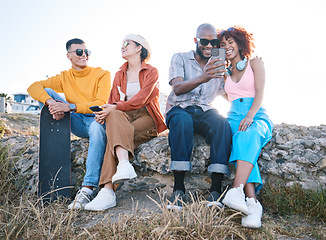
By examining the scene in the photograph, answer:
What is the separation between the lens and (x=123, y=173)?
2977 mm

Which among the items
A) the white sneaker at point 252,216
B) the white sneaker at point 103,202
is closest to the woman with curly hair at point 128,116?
the white sneaker at point 103,202

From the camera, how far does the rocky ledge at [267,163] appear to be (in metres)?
3.31

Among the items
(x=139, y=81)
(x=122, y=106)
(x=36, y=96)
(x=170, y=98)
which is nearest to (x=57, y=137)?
(x=36, y=96)

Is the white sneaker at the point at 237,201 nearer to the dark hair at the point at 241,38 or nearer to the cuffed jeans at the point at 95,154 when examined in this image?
the cuffed jeans at the point at 95,154

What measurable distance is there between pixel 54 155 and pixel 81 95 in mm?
943

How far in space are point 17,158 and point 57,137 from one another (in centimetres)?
116

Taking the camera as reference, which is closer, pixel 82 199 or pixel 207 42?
pixel 82 199

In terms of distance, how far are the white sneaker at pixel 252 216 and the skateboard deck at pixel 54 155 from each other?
7.09 ft

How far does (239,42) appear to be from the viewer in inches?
142

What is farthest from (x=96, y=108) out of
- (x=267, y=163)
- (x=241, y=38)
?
(x=267, y=163)

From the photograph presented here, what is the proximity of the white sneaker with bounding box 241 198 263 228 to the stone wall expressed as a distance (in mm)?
701

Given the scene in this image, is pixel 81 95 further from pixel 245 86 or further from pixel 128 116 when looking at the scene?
pixel 245 86

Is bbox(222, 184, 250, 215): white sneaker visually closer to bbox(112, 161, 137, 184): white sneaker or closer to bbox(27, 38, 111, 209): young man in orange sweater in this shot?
bbox(112, 161, 137, 184): white sneaker

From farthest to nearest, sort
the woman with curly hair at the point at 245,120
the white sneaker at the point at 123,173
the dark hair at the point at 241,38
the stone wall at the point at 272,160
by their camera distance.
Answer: the dark hair at the point at 241,38 < the stone wall at the point at 272,160 < the white sneaker at the point at 123,173 < the woman with curly hair at the point at 245,120
